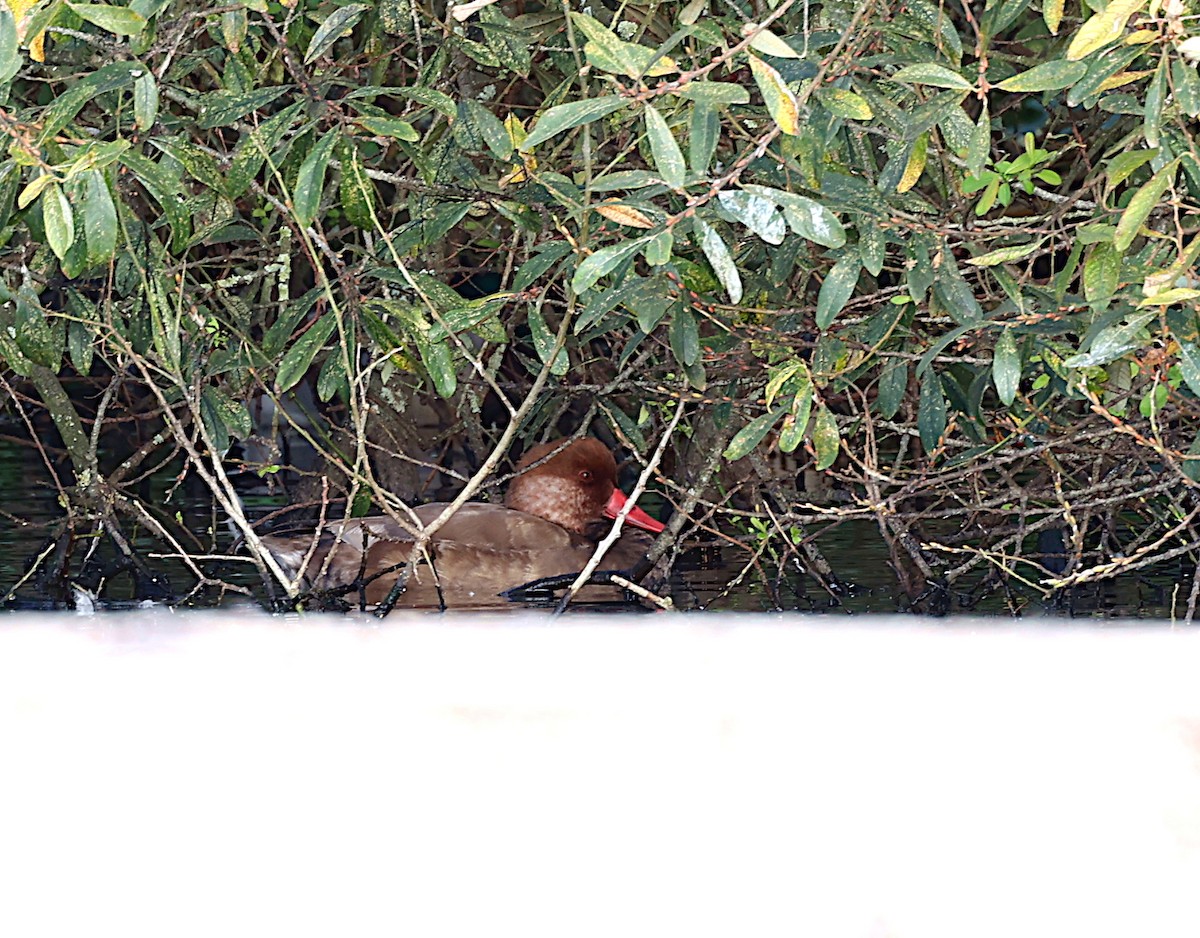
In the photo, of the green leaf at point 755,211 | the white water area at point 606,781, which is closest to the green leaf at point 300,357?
the green leaf at point 755,211

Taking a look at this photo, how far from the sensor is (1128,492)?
13.5 ft

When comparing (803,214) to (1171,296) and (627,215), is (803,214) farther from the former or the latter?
(1171,296)

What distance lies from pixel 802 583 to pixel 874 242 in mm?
2163

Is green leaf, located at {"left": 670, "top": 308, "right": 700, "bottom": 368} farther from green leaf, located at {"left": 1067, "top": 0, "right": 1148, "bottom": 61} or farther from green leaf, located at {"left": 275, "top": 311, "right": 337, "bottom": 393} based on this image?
green leaf, located at {"left": 1067, "top": 0, "right": 1148, "bottom": 61}

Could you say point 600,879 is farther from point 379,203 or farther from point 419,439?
point 419,439

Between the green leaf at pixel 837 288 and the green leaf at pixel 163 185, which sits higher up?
the green leaf at pixel 163 185

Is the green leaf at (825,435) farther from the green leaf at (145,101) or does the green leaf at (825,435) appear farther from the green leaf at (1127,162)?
the green leaf at (145,101)

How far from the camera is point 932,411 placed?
357 centimetres

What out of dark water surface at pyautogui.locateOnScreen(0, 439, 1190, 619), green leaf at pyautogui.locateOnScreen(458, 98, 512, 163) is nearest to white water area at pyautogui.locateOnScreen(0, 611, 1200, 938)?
green leaf at pyautogui.locateOnScreen(458, 98, 512, 163)

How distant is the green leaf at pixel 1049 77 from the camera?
245cm

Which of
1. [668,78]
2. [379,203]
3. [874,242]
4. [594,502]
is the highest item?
[668,78]

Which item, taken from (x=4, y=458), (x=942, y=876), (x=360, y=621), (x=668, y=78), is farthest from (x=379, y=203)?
(x=4, y=458)

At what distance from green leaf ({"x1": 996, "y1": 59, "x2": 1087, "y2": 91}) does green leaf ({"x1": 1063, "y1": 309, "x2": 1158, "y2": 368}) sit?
0.42m

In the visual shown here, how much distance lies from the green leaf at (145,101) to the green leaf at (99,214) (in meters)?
0.12
